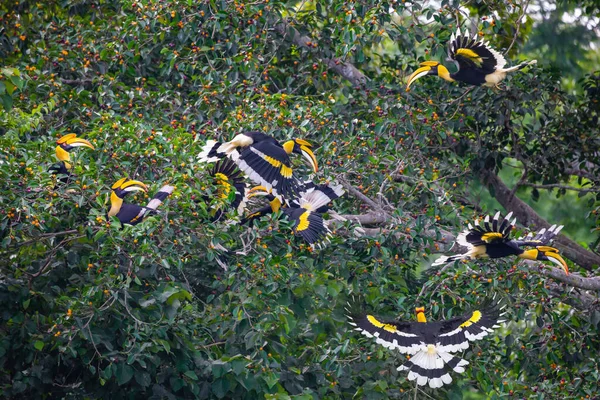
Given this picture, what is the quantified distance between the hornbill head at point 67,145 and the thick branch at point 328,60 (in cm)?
181

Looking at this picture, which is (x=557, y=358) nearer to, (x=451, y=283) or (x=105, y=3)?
(x=451, y=283)

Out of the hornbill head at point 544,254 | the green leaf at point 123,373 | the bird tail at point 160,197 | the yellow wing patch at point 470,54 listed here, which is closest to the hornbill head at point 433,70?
the yellow wing patch at point 470,54

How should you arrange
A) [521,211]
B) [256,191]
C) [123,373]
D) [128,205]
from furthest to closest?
[521,211] → [256,191] → [128,205] → [123,373]


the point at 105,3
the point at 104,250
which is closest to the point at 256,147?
the point at 104,250

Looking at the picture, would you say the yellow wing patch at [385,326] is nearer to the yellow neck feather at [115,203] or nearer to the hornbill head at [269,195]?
the hornbill head at [269,195]

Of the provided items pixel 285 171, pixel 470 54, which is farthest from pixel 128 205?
pixel 470 54

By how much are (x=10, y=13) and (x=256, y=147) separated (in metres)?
2.60

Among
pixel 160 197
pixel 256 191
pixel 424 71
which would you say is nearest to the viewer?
pixel 160 197

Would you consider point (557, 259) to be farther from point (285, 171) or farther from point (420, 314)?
point (285, 171)

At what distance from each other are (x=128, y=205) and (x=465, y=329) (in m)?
1.61

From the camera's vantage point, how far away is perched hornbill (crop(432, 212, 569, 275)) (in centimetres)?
452

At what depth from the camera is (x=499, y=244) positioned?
4559 millimetres

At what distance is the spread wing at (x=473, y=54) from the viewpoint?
17.6 ft

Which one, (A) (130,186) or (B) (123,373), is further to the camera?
(A) (130,186)
